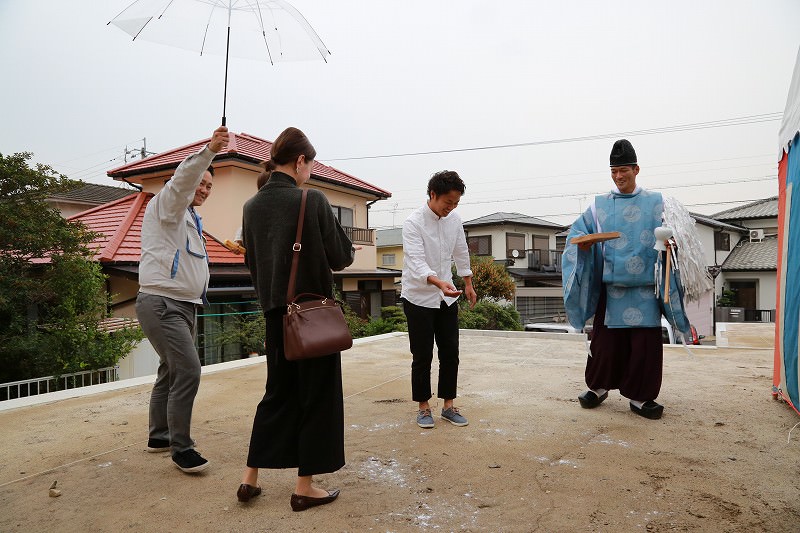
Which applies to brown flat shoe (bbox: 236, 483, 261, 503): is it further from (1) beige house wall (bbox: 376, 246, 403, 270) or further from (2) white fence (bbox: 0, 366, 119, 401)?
(1) beige house wall (bbox: 376, 246, 403, 270)

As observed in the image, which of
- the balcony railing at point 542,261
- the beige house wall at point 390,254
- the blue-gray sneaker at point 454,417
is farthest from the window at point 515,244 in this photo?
the blue-gray sneaker at point 454,417

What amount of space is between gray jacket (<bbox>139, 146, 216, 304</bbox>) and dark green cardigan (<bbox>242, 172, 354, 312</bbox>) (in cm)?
48

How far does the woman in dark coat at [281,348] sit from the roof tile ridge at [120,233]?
24.0ft

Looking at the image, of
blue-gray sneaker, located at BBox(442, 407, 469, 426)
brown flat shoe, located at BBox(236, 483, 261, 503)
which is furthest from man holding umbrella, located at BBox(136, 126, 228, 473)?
blue-gray sneaker, located at BBox(442, 407, 469, 426)

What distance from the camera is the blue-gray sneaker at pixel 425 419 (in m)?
3.13

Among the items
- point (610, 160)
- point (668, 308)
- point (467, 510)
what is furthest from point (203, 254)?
point (668, 308)

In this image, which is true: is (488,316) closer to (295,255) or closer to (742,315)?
(295,255)

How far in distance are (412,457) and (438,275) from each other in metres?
1.21

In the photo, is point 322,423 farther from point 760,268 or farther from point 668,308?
point 760,268

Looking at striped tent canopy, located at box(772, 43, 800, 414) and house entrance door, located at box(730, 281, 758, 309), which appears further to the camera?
house entrance door, located at box(730, 281, 758, 309)

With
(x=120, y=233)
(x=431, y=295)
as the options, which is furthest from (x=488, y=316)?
(x=431, y=295)

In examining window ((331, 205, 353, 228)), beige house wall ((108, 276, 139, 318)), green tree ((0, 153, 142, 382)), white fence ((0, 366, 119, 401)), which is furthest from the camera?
window ((331, 205, 353, 228))

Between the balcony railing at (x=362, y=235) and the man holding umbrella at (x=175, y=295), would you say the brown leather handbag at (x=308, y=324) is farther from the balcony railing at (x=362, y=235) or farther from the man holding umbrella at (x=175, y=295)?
the balcony railing at (x=362, y=235)

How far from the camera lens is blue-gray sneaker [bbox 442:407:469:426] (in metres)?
3.17
